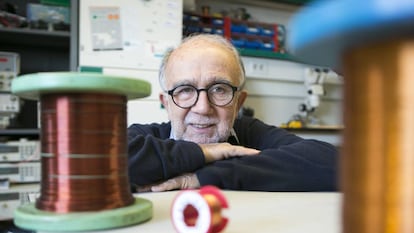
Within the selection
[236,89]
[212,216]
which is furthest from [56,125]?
[236,89]

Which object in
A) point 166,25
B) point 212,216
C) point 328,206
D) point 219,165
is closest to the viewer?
point 212,216

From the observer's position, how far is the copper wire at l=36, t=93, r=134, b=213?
21.5 inches

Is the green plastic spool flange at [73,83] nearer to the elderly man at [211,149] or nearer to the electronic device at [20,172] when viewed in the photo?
the elderly man at [211,149]

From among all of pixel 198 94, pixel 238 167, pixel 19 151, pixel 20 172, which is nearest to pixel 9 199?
pixel 20 172

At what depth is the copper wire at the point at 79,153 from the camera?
55cm

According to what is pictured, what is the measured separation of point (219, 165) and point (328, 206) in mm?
300

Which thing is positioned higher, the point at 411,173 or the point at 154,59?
the point at 154,59

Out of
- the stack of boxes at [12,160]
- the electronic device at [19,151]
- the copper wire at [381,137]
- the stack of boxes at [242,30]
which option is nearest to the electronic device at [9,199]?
the stack of boxes at [12,160]

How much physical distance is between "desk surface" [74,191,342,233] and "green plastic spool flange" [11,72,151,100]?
0.19 metres

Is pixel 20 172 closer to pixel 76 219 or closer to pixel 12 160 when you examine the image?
pixel 12 160

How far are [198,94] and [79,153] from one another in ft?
2.79

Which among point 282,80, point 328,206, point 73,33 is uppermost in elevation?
point 73,33

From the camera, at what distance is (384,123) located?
0.29 meters

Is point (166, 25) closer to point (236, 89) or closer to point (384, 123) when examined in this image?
point (236, 89)
